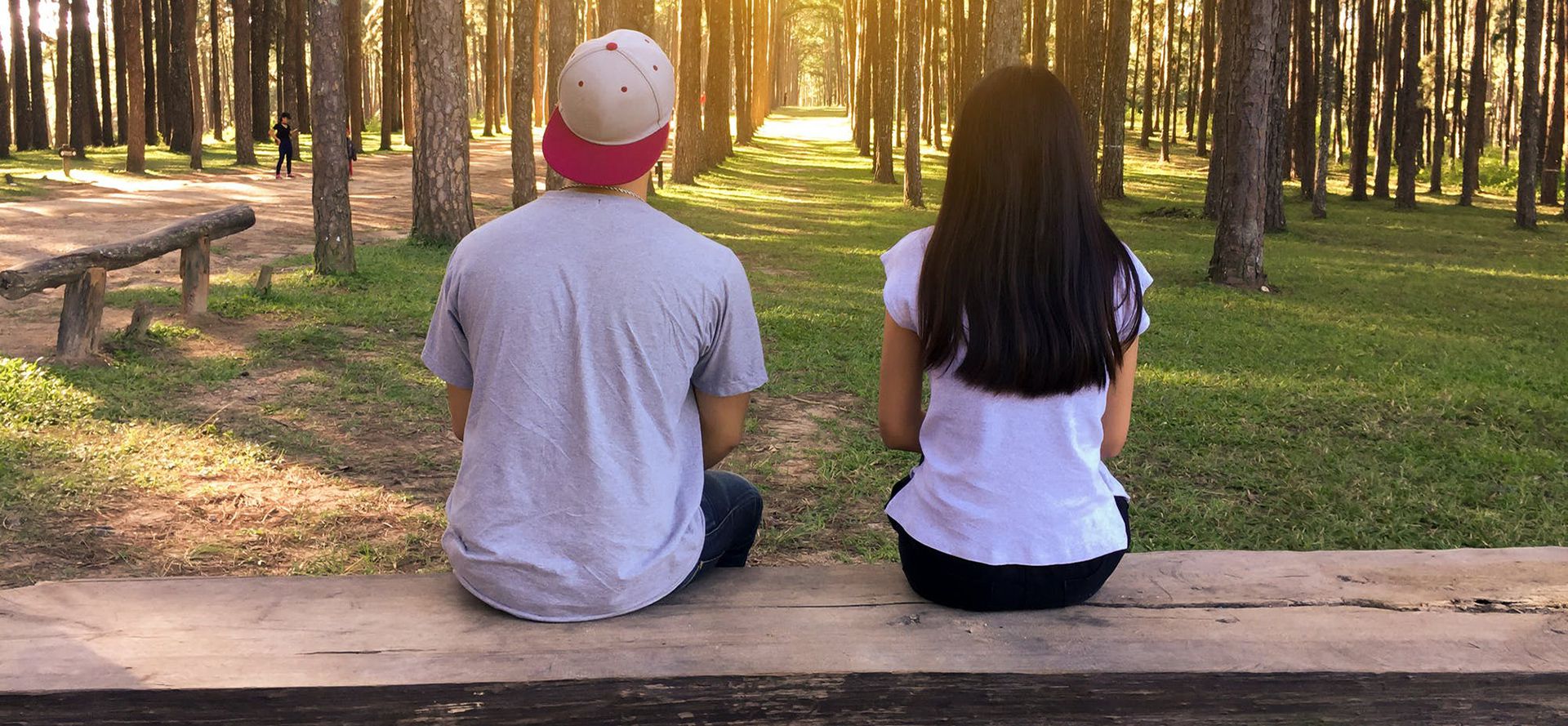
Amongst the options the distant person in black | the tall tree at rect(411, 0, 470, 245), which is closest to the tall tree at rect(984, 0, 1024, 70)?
the tall tree at rect(411, 0, 470, 245)

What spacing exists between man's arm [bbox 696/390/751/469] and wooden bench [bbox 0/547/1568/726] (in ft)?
1.14

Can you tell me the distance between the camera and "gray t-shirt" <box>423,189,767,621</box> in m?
2.55

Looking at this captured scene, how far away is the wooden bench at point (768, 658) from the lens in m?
2.48

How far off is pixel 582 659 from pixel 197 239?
865cm

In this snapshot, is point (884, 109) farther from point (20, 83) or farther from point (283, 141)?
point (20, 83)

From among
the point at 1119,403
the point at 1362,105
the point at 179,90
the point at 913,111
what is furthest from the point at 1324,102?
the point at 179,90

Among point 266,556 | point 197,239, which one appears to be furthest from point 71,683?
point 197,239

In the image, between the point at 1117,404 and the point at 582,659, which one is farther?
the point at 1117,404

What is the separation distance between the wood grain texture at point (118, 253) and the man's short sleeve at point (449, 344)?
5950 millimetres

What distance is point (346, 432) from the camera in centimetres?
705

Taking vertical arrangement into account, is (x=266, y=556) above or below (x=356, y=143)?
below

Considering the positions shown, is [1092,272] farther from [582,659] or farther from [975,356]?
[582,659]

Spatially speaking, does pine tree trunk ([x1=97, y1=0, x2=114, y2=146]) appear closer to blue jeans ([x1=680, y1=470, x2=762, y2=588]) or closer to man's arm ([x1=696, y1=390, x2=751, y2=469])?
blue jeans ([x1=680, y1=470, x2=762, y2=588])

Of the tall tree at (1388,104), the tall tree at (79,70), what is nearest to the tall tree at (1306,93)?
the tall tree at (1388,104)
